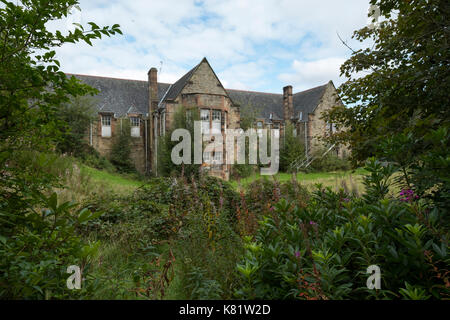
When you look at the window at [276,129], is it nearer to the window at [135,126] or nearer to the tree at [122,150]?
the window at [135,126]

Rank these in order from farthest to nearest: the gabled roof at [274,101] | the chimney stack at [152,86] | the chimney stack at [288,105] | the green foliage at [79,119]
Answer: the chimney stack at [288,105] < the gabled roof at [274,101] < the chimney stack at [152,86] < the green foliage at [79,119]

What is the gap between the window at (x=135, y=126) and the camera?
2883 cm

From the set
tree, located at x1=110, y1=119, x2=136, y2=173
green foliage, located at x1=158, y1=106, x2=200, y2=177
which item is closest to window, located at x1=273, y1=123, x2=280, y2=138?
green foliage, located at x1=158, y1=106, x2=200, y2=177

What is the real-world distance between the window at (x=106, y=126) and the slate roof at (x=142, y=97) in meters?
0.78

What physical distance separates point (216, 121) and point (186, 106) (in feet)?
8.90

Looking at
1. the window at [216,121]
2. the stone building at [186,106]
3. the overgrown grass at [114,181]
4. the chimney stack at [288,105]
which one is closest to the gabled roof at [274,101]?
the stone building at [186,106]

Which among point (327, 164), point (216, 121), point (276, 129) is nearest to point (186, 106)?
point (216, 121)

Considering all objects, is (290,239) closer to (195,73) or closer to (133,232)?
(133,232)

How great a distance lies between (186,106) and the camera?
24219mm

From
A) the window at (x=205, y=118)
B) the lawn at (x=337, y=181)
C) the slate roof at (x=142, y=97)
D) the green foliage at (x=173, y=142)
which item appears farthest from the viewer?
the slate roof at (x=142, y=97)

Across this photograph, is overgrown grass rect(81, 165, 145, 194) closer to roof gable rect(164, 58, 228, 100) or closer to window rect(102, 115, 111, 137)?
window rect(102, 115, 111, 137)

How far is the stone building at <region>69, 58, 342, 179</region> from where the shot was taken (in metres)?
24.3

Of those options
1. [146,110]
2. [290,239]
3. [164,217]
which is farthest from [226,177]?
[290,239]

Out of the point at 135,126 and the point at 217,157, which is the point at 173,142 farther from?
the point at 135,126
